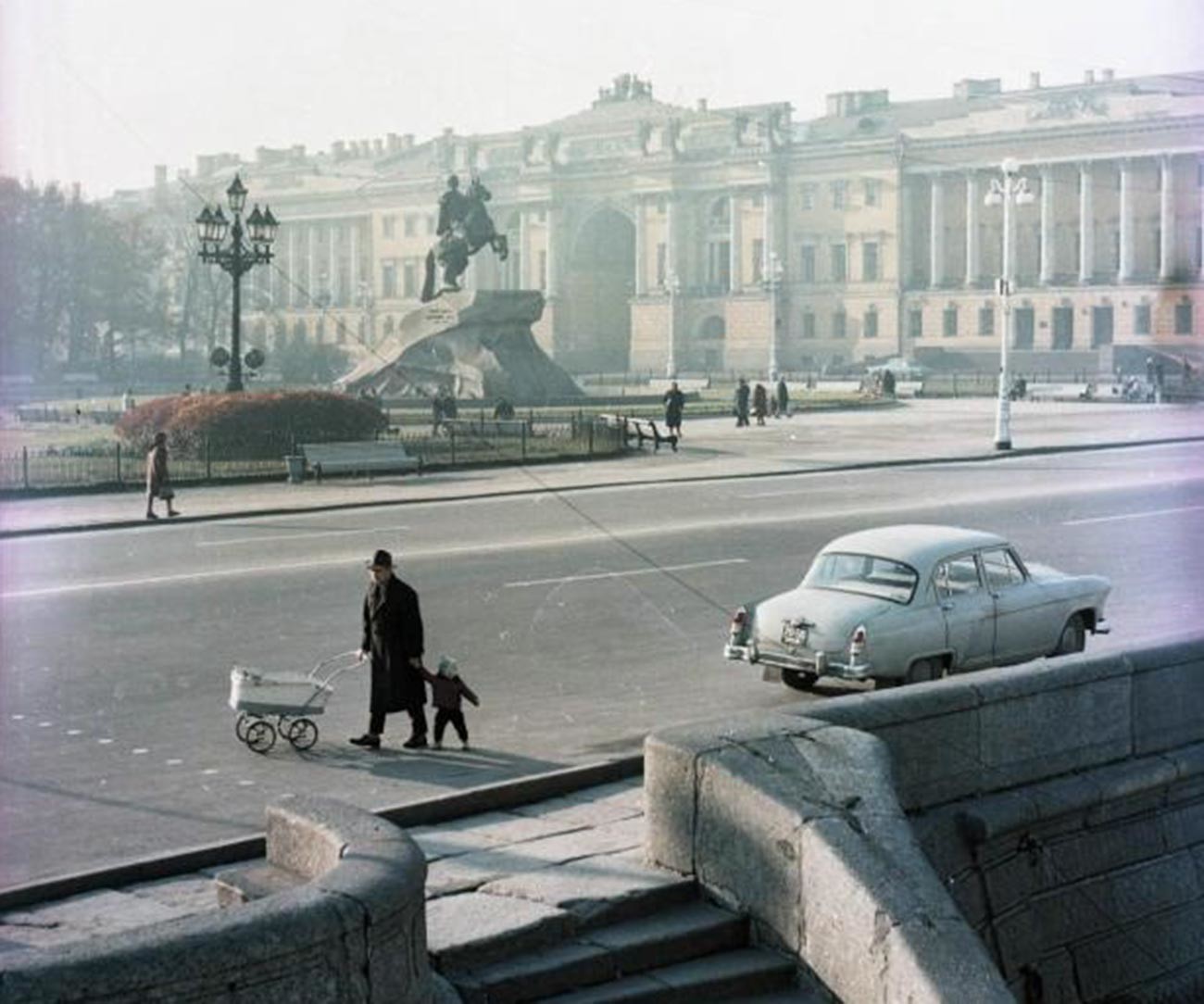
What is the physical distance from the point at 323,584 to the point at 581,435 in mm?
6937

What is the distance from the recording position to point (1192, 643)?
42.7 ft

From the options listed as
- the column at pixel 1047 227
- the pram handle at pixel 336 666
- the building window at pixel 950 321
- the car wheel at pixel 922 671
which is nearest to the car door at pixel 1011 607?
the car wheel at pixel 922 671

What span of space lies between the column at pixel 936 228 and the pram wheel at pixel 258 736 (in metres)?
17.4

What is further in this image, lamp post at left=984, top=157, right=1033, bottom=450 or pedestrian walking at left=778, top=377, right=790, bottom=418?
pedestrian walking at left=778, top=377, right=790, bottom=418

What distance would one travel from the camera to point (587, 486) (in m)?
21.8

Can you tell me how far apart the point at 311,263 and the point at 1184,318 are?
40.4 feet

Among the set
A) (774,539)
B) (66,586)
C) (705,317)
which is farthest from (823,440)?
(66,586)

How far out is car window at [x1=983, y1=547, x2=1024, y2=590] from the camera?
15.4m

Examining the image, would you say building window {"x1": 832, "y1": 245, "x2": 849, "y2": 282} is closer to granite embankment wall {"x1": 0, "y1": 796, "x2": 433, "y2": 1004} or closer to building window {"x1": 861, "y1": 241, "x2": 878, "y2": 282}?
building window {"x1": 861, "y1": 241, "x2": 878, "y2": 282}

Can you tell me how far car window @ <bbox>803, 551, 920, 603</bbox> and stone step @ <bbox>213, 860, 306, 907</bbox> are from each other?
691 centimetres

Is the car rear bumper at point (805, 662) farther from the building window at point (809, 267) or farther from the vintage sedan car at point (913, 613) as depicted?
the building window at point (809, 267)

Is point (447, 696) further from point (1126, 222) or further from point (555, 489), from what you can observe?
point (1126, 222)

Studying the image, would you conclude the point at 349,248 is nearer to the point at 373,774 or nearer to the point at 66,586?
the point at 66,586

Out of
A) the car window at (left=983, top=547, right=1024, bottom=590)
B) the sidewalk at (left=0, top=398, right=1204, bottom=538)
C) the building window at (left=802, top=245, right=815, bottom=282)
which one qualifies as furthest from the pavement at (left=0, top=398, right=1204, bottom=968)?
the car window at (left=983, top=547, right=1024, bottom=590)
